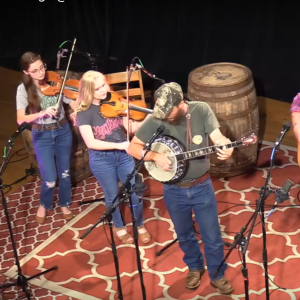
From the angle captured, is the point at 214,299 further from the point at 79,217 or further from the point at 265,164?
the point at 265,164

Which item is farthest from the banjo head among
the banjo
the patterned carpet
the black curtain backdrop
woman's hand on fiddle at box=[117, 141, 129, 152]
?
the black curtain backdrop

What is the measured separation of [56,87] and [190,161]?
1.47 meters

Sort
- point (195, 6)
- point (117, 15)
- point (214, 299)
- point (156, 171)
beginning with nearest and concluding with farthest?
point (156, 171)
point (214, 299)
point (195, 6)
point (117, 15)

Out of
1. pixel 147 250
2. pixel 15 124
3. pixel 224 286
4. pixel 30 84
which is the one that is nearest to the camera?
pixel 224 286

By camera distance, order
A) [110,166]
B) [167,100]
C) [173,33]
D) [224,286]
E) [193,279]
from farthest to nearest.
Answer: [173,33] → [110,166] → [193,279] → [224,286] → [167,100]

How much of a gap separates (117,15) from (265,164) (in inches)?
123

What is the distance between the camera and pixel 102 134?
4285 mm

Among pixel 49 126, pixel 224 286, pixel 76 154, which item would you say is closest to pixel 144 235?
pixel 224 286

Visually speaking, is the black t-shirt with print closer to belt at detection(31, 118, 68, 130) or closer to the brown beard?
belt at detection(31, 118, 68, 130)

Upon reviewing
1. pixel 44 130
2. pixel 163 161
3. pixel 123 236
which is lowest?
pixel 123 236

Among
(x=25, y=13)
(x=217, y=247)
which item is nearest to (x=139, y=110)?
(x=217, y=247)

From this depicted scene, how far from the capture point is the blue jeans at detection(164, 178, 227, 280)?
12.2 feet

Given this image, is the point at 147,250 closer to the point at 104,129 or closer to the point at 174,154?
the point at 104,129

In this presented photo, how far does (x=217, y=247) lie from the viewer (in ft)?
12.6
